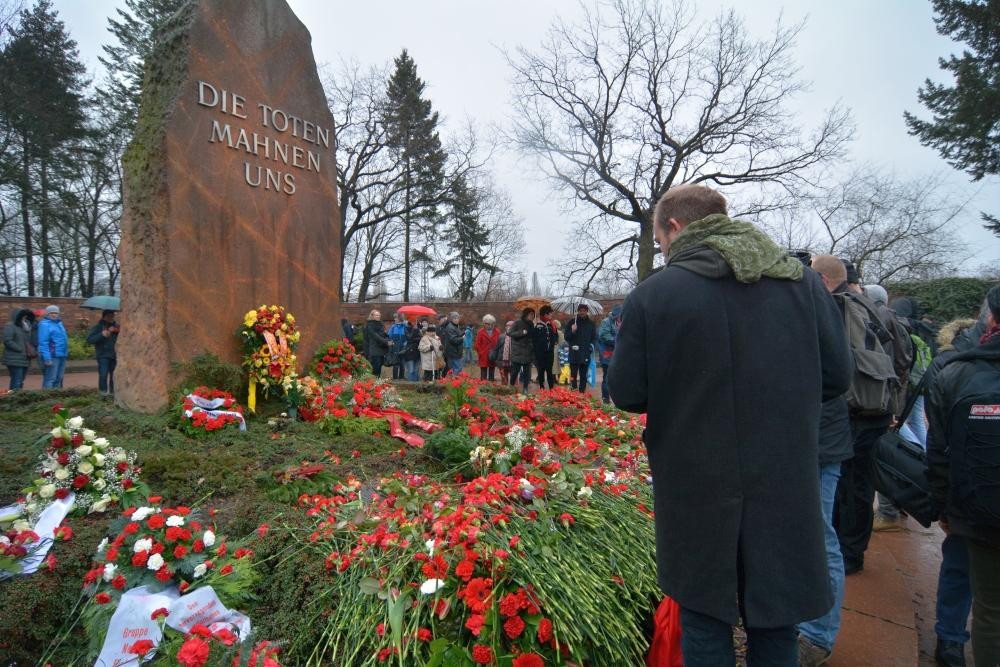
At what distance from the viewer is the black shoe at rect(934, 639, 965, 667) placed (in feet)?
8.99

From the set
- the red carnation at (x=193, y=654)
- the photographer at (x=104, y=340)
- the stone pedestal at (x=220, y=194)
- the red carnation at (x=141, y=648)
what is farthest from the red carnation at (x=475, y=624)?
the photographer at (x=104, y=340)

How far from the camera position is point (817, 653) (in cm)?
258

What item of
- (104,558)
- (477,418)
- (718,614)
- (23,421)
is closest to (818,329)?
(718,614)

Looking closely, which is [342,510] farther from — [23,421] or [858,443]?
[23,421]

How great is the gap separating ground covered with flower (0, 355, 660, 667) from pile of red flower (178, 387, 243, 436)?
1.55 feet

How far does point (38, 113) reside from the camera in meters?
21.3

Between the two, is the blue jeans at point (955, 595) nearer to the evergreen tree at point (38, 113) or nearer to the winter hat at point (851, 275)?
the winter hat at point (851, 275)

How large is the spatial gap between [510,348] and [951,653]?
8.67 m

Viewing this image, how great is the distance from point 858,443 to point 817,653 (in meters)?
1.54

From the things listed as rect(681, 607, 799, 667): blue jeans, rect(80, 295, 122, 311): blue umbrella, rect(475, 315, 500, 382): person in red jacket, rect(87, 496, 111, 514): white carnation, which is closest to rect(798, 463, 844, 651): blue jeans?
rect(681, 607, 799, 667): blue jeans

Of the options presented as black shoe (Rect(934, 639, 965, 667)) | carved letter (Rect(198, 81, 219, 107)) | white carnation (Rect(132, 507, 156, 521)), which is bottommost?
black shoe (Rect(934, 639, 965, 667))

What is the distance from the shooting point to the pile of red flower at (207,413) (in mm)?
4602

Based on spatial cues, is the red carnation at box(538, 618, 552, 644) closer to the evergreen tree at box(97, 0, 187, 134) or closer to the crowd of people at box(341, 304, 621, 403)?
the crowd of people at box(341, 304, 621, 403)

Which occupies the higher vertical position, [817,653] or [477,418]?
[477,418]
